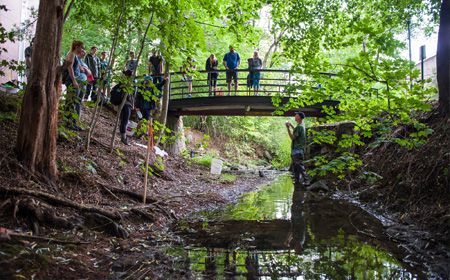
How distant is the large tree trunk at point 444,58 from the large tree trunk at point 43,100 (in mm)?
6189

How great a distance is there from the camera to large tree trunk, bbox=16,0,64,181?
12.5ft

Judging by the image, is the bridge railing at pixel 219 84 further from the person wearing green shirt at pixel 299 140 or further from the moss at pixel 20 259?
the moss at pixel 20 259

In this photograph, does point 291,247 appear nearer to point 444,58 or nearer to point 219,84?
point 444,58

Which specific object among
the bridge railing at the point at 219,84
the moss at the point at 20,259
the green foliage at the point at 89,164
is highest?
the bridge railing at the point at 219,84

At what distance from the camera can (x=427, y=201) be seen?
4.09m

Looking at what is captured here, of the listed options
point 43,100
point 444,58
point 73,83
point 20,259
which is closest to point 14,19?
point 73,83

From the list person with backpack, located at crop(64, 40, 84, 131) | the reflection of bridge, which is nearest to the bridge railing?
the reflection of bridge

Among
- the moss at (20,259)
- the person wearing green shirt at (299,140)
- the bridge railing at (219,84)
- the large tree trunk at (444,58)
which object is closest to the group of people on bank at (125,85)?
the person wearing green shirt at (299,140)

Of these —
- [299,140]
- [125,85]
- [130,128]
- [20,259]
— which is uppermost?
[125,85]

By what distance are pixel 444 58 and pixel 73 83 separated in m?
7.03

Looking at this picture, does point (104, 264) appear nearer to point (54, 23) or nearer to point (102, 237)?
point (102, 237)

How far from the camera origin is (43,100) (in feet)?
12.7

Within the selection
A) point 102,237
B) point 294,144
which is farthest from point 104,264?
point 294,144

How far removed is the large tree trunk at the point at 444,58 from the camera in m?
4.86
